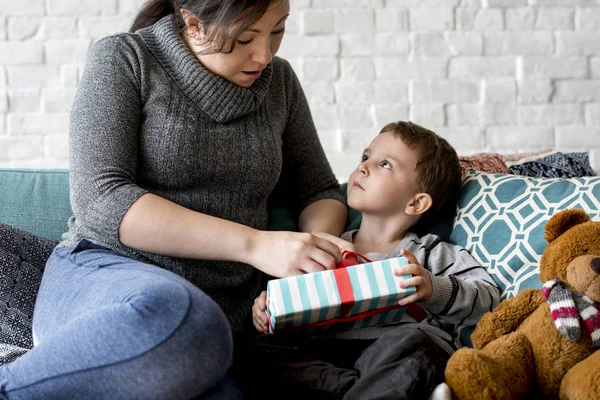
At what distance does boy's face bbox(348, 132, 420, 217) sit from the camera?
5.08ft

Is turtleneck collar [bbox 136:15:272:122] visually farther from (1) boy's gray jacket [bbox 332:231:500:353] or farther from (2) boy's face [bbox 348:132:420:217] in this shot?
(1) boy's gray jacket [bbox 332:231:500:353]

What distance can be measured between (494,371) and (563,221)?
31 cm

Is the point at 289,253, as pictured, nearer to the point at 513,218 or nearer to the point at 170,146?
the point at 170,146

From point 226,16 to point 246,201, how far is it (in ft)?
1.26

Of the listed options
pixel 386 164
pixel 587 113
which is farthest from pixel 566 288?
pixel 587 113

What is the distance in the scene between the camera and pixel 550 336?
44.3 inches

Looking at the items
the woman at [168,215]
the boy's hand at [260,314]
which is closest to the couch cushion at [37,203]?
the woman at [168,215]

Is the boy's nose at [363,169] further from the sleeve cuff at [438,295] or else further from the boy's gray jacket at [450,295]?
the sleeve cuff at [438,295]

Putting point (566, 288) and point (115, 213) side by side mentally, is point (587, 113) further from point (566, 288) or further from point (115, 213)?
point (115, 213)

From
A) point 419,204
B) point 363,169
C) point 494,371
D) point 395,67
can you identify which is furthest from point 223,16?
point 395,67

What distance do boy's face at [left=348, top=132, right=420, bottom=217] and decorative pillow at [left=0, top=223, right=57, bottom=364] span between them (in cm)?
71

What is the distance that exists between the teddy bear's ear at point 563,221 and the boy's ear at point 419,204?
0.38m

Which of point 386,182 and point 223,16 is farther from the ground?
point 223,16

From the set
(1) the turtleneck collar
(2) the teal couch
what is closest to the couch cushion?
(2) the teal couch
